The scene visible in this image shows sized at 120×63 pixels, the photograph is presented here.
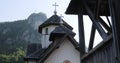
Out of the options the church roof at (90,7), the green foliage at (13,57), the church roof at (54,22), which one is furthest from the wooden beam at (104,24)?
the green foliage at (13,57)

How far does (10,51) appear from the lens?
91.5m

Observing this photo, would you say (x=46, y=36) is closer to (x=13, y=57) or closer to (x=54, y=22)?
(x=54, y=22)

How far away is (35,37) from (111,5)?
328 feet

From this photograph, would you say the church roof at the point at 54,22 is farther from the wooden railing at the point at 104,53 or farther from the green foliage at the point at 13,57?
the green foliage at the point at 13,57

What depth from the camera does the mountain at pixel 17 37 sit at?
8312 centimetres

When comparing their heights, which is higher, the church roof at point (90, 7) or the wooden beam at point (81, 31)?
the church roof at point (90, 7)

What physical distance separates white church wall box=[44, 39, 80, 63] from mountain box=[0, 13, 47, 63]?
58858mm

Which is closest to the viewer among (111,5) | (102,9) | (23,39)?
(111,5)

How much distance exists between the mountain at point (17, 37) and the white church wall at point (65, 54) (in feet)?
193

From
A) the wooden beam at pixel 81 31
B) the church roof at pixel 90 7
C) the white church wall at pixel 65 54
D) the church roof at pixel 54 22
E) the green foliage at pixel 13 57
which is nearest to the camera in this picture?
the church roof at pixel 90 7

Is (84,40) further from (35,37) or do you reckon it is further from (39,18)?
(39,18)

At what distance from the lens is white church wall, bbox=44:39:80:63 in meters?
20.8

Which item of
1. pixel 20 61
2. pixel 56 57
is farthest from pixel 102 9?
pixel 20 61

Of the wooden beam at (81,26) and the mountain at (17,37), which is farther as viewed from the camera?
the mountain at (17,37)
